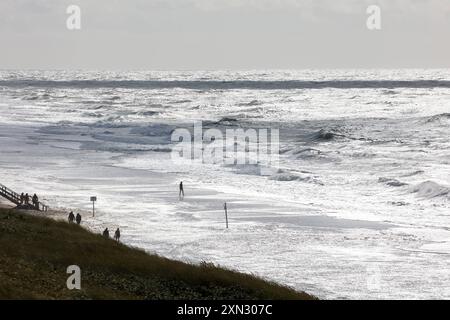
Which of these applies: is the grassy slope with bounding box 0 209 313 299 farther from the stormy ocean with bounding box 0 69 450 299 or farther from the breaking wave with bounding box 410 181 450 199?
the breaking wave with bounding box 410 181 450 199

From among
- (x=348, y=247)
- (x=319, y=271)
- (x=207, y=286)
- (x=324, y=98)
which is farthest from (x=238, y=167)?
(x=324, y=98)

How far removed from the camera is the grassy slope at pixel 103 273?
22141mm

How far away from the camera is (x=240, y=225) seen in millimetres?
44094

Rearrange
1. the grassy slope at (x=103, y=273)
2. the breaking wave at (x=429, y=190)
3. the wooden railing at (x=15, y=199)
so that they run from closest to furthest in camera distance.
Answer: the grassy slope at (x=103, y=273) < the wooden railing at (x=15, y=199) < the breaking wave at (x=429, y=190)

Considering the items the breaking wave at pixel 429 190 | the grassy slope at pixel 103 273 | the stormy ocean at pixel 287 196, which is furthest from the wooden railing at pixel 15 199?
the breaking wave at pixel 429 190

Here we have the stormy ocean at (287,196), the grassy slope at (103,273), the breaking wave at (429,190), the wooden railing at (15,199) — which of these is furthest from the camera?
the breaking wave at (429,190)

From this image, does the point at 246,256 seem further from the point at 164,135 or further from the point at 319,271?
the point at 164,135

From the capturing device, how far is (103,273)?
2520 centimetres

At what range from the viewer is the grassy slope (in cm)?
2214

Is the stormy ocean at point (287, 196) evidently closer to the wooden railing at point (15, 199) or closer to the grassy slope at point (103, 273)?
the wooden railing at point (15, 199)

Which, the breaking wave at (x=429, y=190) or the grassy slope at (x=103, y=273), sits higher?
the grassy slope at (x=103, y=273)

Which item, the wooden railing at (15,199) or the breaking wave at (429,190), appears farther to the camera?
the breaking wave at (429,190)

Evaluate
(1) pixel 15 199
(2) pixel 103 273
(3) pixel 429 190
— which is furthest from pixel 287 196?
(2) pixel 103 273

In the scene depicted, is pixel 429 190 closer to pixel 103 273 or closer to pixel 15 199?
pixel 15 199
